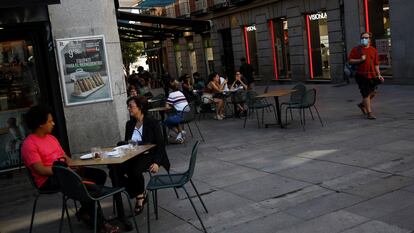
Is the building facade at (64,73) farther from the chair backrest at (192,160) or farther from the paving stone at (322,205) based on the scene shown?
the paving stone at (322,205)

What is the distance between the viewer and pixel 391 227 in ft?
15.0

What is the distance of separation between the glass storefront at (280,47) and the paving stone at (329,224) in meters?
17.9

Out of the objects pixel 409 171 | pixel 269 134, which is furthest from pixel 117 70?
pixel 409 171

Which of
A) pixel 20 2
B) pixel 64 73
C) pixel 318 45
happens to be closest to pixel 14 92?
pixel 64 73

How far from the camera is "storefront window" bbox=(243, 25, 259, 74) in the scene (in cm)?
2532

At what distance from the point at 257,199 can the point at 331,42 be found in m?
14.6

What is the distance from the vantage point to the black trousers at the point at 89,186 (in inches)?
193

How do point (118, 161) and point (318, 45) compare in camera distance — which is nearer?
point (118, 161)

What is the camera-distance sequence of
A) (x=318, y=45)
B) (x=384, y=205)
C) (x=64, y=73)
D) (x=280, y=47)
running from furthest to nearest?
1. (x=280, y=47)
2. (x=318, y=45)
3. (x=64, y=73)
4. (x=384, y=205)

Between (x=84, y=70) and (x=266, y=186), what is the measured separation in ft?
12.8

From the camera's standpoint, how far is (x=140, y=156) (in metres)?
5.69

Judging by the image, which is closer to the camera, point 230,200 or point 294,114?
point 230,200

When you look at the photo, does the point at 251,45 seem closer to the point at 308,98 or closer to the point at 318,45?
the point at 318,45

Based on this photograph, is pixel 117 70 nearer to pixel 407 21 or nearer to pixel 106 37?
pixel 106 37
